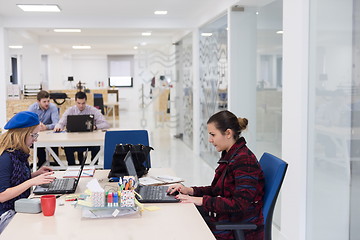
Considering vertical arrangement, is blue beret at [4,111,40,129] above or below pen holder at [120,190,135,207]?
above

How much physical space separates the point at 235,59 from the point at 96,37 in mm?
8283

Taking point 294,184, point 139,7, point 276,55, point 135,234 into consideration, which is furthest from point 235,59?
point 135,234

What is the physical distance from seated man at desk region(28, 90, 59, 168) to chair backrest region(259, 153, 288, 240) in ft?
15.0

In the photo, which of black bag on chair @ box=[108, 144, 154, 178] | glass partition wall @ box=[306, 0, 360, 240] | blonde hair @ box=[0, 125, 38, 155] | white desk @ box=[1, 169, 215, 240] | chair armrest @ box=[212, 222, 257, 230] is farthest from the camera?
black bag on chair @ box=[108, 144, 154, 178]

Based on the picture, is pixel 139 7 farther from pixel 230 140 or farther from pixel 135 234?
pixel 135 234

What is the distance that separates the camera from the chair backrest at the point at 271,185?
8.30 ft

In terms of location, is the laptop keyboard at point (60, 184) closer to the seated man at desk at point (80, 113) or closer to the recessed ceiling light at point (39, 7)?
the seated man at desk at point (80, 113)

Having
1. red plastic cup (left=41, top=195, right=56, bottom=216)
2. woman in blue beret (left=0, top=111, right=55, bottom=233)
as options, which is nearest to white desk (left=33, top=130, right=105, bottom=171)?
woman in blue beret (left=0, top=111, right=55, bottom=233)

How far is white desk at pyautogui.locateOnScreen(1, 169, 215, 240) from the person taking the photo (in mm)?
2062

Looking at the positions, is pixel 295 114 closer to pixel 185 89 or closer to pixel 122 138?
pixel 122 138

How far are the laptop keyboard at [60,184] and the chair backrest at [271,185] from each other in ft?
4.32

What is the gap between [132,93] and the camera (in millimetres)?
22797

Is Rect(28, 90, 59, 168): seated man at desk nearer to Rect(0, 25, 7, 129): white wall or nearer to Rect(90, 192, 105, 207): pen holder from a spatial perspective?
Rect(0, 25, 7, 129): white wall

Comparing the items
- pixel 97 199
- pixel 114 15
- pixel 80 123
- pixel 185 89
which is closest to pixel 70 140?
pixel 80 123
